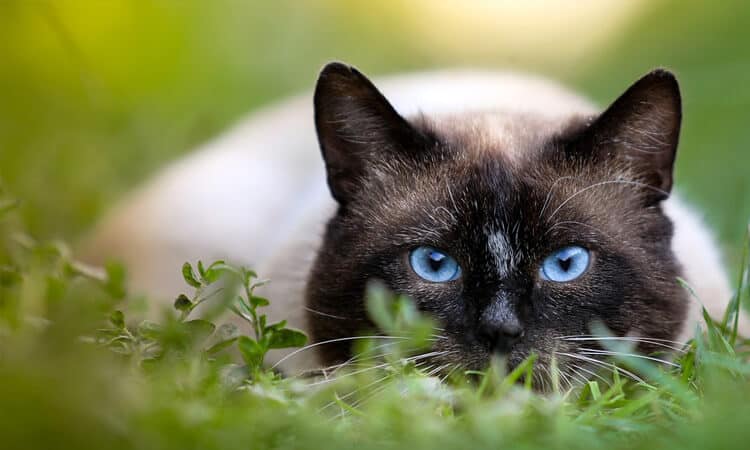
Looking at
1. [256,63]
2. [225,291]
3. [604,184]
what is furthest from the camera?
[256,63]

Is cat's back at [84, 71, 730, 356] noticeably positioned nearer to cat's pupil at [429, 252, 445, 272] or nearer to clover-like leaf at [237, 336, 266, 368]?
cat's pupil at [429, 252, 445, 272]

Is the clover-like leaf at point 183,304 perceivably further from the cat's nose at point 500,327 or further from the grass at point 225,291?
the cat's nose at point 500,327

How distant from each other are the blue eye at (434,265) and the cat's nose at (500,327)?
207 mm

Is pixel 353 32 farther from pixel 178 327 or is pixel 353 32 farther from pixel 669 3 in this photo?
pixel 178 327

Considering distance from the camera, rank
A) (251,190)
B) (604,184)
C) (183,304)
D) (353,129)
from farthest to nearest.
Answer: (251,190) < (353,129) < (604,184) < (183,304)

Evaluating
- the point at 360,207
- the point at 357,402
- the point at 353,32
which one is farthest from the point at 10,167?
the point at 353,32

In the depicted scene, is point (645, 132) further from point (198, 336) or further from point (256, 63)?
point (256, 63)

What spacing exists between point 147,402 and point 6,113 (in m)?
3.82

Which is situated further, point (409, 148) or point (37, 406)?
point (409, 148)

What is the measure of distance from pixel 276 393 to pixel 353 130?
1165 mm

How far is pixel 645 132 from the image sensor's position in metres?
2.94

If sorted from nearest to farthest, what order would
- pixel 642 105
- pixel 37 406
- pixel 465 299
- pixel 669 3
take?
pixel 37 406
pixel 465 299
pixel 642 105
pixel 669 3

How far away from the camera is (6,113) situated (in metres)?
5.06

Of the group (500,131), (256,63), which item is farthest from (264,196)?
(256,63)
